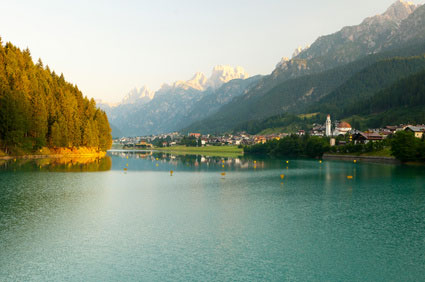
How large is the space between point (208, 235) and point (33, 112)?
123760 millimetres

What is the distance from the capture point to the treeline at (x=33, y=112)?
123 m

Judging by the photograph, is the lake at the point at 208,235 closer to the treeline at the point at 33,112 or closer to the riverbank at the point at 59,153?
the treeline at the point at 33,112

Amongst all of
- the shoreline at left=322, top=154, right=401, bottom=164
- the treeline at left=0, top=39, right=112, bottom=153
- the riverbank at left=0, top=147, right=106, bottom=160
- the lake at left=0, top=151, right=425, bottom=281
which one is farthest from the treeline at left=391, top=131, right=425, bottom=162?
the riverbank at left=0, top=147, right=106, bottom=160

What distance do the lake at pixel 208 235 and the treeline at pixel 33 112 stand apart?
6727cm

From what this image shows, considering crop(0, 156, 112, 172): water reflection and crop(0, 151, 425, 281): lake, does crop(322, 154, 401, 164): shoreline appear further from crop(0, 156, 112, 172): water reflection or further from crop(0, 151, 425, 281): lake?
crop(0, 156, 112, 172): water reflection

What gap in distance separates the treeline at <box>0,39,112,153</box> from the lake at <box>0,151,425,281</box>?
221 feet

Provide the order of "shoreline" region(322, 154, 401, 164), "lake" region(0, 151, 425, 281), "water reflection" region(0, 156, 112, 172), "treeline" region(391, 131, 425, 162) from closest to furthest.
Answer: "lake" region(0, 151, 425, 281), "water reflection" region(0, 156, 112, 172), "treeline" region(391, 131, 425, 162), "shoreline" region(322, 154, 401, 164)

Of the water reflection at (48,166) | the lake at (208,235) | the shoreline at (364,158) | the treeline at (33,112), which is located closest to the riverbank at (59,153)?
the treeline at (33,112)

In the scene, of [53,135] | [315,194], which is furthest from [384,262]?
[53,135]

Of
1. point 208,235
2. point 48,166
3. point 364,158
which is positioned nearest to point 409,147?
point 364,158

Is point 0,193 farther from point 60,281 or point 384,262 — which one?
point 384,262

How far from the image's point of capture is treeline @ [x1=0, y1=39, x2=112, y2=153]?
402ft

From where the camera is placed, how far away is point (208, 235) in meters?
36.9

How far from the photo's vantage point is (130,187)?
7406cm
